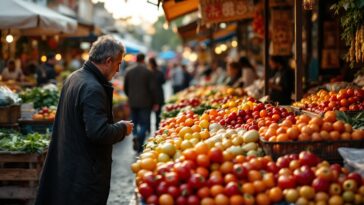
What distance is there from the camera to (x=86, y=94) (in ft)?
16.3

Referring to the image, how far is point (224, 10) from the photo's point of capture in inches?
434

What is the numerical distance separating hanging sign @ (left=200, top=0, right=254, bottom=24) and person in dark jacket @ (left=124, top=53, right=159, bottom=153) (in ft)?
9.64

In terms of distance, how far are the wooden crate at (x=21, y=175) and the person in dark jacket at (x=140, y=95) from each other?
19.0 feet

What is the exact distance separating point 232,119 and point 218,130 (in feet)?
2.21

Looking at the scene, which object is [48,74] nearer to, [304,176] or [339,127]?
[339,127]

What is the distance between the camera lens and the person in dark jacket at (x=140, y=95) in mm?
13117

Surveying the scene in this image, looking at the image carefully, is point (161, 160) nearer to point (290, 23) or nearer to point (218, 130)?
point (218, 130)

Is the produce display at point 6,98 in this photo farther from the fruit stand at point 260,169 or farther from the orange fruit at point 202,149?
the orange fruit at point 202,149

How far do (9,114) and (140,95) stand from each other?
417 cm

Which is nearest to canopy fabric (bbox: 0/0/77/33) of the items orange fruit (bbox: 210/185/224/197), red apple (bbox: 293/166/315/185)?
orange fruit (bbox: 210/185/224/197)

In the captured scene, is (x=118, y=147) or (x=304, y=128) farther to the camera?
(x=118, y=147)

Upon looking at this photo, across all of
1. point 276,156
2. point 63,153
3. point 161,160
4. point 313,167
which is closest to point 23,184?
point 63,153

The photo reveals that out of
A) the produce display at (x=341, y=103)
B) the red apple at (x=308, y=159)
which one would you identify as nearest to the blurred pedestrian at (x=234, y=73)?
the produce display at (x=341, y=103)

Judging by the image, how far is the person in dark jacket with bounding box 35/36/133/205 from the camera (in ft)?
16.3
